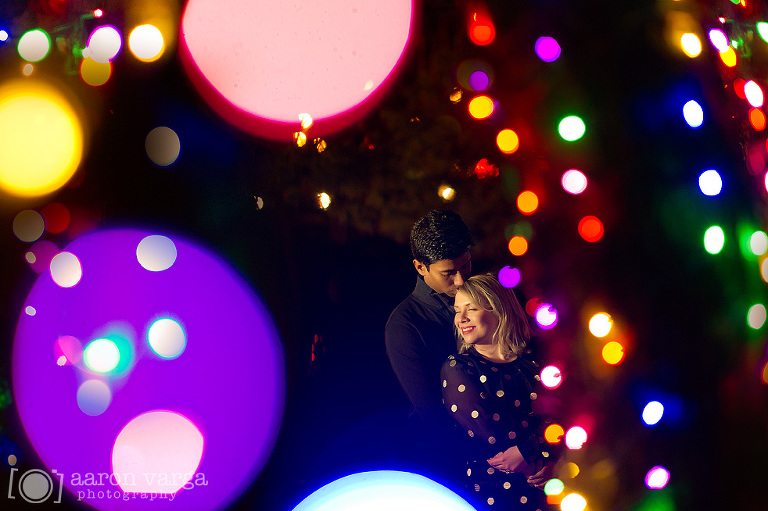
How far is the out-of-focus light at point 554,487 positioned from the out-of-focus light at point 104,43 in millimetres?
807

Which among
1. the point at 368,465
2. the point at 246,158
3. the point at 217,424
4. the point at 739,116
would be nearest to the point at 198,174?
the point at 246,158

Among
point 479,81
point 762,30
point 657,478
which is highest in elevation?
point 762,30

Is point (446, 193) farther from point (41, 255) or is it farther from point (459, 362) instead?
point (41, 255)

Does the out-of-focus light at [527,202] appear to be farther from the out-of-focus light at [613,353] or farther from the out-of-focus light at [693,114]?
the out-of-focus light at [693,114]

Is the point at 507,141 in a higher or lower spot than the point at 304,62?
lower

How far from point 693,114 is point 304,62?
1.89ft

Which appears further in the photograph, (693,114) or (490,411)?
(693,114)

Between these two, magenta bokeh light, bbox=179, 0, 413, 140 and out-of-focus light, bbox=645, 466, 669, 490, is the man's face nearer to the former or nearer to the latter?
magenta bokeh light, bbox=179, 0, 413, 140

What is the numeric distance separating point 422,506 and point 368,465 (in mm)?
81

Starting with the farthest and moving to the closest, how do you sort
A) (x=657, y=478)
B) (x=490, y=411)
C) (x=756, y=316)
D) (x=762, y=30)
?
(x=762, y=30)
(x=756, y=316)
(x=657, y=478)
(x=490, y=411)

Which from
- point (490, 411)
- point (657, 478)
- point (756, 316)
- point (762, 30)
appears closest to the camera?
point (490, 411)

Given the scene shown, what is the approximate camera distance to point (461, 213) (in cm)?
69

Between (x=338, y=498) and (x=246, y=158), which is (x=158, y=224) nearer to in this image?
(x=246, y=158)

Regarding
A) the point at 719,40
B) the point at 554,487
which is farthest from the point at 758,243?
the point at 554,487
